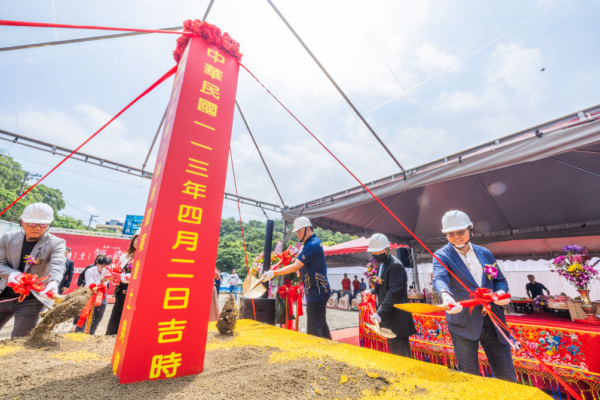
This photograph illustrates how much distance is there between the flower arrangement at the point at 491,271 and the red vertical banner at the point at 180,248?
1.91 meters

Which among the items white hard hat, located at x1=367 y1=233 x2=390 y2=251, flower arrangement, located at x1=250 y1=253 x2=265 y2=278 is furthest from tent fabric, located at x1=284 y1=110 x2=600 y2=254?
white hard hat, located at x1=367 y1=233 x2=390 y2=251

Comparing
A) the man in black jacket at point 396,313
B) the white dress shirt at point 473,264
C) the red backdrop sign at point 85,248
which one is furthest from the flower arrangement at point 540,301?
the red backdrop sign at point 85,248

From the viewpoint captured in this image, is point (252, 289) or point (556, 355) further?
point (556, 355)

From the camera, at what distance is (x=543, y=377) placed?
2174 mm

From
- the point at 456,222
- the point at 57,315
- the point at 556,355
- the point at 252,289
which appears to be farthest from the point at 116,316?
the point at 556,355

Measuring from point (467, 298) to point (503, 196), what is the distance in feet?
17.9

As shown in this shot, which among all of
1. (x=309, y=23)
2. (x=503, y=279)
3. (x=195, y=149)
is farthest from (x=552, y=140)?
(x=195, y=149)

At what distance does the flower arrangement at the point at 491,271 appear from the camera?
1.75 m

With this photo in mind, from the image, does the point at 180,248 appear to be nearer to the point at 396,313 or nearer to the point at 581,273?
the point at 396,313

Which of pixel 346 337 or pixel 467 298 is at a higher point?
pixel 467 298

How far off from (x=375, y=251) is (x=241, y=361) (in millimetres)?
1821

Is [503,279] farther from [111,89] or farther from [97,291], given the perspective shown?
[111,89]

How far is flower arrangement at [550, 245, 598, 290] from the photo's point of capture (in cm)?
318

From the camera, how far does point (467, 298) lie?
1.76 meters
